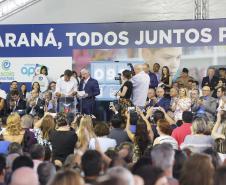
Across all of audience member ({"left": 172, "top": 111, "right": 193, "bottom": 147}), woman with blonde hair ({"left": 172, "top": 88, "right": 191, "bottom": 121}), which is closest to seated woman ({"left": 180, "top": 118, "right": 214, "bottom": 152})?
audience member ({"left": 172, "top": 111, "right": 193, "bottom": 147})

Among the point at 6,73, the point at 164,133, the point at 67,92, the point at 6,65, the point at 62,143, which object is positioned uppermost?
the point at 6,65

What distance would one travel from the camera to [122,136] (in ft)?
31.8

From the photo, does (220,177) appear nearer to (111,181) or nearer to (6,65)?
(111,181)

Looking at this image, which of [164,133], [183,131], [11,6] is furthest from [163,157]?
[11,6]

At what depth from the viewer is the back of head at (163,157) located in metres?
5.92

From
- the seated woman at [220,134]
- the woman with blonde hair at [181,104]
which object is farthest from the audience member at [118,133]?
the woman with blonde hair at [181,104]

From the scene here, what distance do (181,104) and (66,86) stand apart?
312 centimetres

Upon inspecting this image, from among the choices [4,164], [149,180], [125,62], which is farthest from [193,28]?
[149,180]

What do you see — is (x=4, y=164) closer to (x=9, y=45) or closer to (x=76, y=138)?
(x=76, y=138)

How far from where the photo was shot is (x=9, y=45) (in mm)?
18312

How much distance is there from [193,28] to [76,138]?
872 cm

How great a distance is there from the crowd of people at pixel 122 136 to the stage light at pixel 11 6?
3475 mm

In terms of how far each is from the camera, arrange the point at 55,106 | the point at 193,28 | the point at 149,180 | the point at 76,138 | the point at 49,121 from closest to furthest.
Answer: the point at 149,180, the point at 76,138, the point at 49,121, the point at 55,106, the point at 193,28

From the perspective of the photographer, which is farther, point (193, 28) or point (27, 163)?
point (193, 28)
